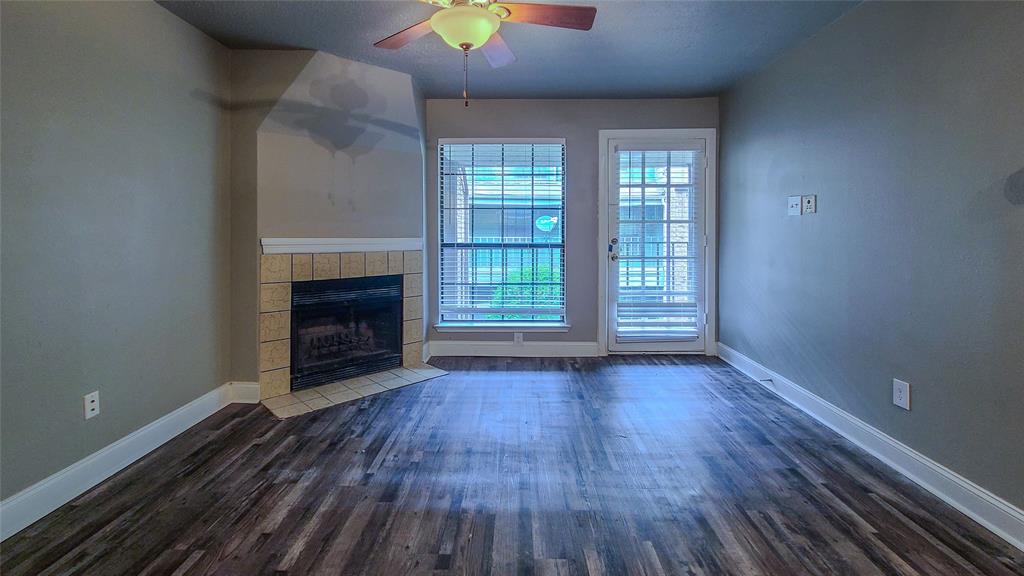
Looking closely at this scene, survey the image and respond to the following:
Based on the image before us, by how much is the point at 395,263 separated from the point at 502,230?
1.06m

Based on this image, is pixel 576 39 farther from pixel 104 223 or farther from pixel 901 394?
pixel 104 223

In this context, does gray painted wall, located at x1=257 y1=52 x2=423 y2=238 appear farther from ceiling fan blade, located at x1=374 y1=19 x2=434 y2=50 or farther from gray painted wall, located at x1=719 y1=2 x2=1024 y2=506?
gray painted wall, located at x1=719 y1=2 x2=1024 y2=506

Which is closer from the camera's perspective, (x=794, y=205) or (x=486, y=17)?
(x=486, y=17)

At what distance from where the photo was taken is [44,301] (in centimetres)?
175

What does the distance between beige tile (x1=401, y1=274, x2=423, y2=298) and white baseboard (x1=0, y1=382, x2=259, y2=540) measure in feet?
4.63

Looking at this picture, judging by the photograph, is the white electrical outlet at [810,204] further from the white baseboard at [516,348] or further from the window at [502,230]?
the white baseboard at [516,348]

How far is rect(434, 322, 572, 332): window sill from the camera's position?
4.11 metres

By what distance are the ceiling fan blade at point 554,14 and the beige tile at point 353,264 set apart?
6.69 feet

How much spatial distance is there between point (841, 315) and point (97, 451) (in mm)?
3782

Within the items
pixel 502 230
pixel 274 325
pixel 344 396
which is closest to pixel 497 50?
pixel 502 230

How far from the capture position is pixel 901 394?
2.04 metres

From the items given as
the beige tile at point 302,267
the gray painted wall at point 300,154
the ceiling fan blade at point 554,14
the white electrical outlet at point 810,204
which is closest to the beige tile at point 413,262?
the gray painted wall at point 300,154

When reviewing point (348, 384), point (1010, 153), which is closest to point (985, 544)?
point (1010, 153)

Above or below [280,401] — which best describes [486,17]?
above
